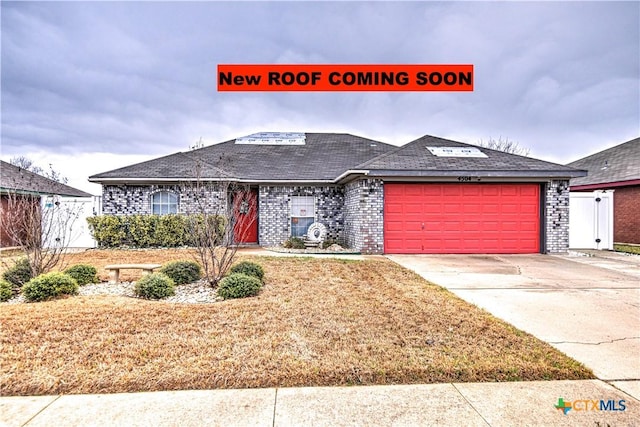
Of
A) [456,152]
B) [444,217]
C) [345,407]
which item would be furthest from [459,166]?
[345,407]

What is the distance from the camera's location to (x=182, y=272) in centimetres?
675

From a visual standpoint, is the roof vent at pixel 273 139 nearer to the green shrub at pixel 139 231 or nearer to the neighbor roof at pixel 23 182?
the green shrub at pixel 139 231

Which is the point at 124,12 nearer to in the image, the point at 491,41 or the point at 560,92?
the point at 491,41

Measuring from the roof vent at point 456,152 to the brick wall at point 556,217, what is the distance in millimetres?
2381

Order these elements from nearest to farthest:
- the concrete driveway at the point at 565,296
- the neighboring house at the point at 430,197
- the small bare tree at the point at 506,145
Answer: the concrete driveway at the point at 565,296
the neighboring house at the point at 430,197
the small bare tree at the point at 506,145

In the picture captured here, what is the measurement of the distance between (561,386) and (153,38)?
374 inches

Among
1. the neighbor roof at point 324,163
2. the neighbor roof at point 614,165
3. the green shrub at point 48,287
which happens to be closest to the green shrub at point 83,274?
the green shrub at point 48,287

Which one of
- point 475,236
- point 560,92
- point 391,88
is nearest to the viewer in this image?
point 391,88

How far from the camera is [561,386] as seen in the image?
3057 millimetres

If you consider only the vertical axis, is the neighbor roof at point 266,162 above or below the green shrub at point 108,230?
above

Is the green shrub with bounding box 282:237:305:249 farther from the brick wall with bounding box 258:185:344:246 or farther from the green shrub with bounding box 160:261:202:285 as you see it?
the green shrub with bounding box 160:261:202:285

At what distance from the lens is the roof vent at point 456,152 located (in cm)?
1245

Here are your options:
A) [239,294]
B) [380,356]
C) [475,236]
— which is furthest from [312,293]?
[475,236]

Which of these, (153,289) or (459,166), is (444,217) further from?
(153,289)
